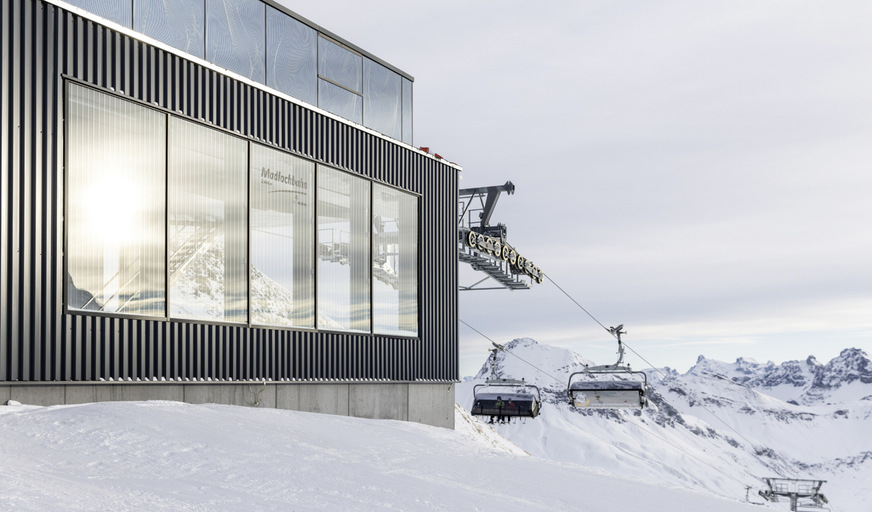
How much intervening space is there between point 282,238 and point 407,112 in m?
6.15

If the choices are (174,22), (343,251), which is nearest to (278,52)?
(174,22)

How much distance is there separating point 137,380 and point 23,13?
5.39 meters

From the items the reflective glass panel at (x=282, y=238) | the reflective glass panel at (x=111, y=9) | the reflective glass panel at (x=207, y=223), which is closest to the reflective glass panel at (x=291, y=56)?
the reflective glass panel at (x=282, y=238)

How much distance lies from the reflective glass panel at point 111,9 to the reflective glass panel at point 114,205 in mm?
1228

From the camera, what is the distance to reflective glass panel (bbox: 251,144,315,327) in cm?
1712

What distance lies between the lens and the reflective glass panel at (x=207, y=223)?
1516cm

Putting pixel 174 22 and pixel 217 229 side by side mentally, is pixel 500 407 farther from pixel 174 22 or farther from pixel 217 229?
→ pixel 174 22

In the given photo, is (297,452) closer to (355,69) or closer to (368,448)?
(368,448)

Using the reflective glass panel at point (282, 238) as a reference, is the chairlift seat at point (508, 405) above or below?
below

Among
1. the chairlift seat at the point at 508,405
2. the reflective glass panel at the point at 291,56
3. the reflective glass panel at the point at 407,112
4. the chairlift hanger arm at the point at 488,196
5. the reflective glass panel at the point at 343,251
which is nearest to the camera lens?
the reflective glass panel at the point at 291,56

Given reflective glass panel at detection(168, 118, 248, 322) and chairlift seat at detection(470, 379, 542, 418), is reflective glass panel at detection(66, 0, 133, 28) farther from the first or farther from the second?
chairlift seat at detection(470, 379, 542, 418)

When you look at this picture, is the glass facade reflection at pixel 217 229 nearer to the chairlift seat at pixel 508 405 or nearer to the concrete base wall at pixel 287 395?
the concrete base wall at pixel 287 395

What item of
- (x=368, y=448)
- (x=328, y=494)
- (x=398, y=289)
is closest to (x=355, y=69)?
(x=398, y=289)

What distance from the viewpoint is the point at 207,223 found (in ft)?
52.0
